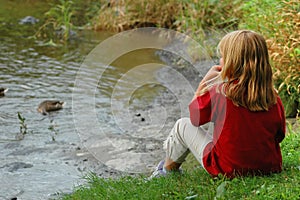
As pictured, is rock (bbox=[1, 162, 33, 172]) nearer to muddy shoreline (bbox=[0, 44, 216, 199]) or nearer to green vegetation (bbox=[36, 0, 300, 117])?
muddy shoreline (bbox=[0, 44, 216, 199])

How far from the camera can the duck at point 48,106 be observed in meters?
7.58

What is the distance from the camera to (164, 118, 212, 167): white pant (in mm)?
4180

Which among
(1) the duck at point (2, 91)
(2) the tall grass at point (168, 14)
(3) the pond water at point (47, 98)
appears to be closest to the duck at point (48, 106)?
(3) the pond water at point (47, 98)

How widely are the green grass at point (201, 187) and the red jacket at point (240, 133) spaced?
0.31 ft

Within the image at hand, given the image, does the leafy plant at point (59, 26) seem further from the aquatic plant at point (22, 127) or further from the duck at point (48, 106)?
the aquatic plant at point (22, 127)

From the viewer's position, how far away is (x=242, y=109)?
12.6ft

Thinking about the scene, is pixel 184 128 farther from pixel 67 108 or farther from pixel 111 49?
pixel 111 49

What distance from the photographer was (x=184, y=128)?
4270 millimetres

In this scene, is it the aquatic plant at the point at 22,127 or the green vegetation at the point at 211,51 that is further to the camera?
the aquatic plant at the point at 22,127

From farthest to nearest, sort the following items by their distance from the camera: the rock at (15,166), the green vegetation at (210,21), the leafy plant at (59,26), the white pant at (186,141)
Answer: the leafy plant at (59,26) < the green vegetation at (210,21) < the rock at (15,166) < the white pant at (186,141)

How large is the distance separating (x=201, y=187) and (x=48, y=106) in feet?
→ 13.6

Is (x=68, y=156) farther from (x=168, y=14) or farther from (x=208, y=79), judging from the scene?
(x=168, y=14)

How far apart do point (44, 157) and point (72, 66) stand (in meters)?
4.22

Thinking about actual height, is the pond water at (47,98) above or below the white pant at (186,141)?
below
